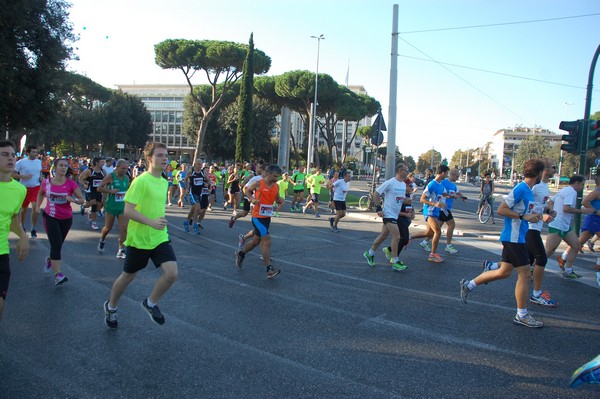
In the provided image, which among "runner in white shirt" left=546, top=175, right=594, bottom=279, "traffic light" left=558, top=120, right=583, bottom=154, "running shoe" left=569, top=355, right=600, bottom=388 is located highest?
"traffic light" left=558, top=120, right=583, bottom=154

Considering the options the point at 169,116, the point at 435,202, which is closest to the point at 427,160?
the point at 169,116

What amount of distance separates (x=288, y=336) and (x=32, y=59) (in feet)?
67.4

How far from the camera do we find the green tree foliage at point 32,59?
667 inches

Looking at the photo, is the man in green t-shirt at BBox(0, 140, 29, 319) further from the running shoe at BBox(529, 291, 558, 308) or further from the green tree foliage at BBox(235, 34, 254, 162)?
the green tree foliage at BBox(235, 34, 254, 162)

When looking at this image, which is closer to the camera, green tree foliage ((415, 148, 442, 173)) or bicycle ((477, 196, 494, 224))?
bicycle ((477, 196, 494, 224))

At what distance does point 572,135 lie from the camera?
449 inches

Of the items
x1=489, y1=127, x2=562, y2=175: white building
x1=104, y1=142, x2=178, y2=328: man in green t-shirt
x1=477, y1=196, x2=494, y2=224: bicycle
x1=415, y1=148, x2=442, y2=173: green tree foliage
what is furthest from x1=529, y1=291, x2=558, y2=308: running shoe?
x1=489, y1=127, x2=562, y2=175: white building

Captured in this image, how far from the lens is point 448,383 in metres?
3.42

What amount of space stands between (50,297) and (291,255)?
14.5 ft

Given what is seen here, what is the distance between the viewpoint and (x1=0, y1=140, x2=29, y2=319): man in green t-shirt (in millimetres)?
3475

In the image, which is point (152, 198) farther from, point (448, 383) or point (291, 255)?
point (291, 255)

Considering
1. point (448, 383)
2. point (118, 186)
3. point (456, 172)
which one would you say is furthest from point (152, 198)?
point (456, 172)

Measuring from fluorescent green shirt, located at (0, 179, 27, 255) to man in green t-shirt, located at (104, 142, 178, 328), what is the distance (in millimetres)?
874

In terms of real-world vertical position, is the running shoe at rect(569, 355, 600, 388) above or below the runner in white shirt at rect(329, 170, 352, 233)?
below
